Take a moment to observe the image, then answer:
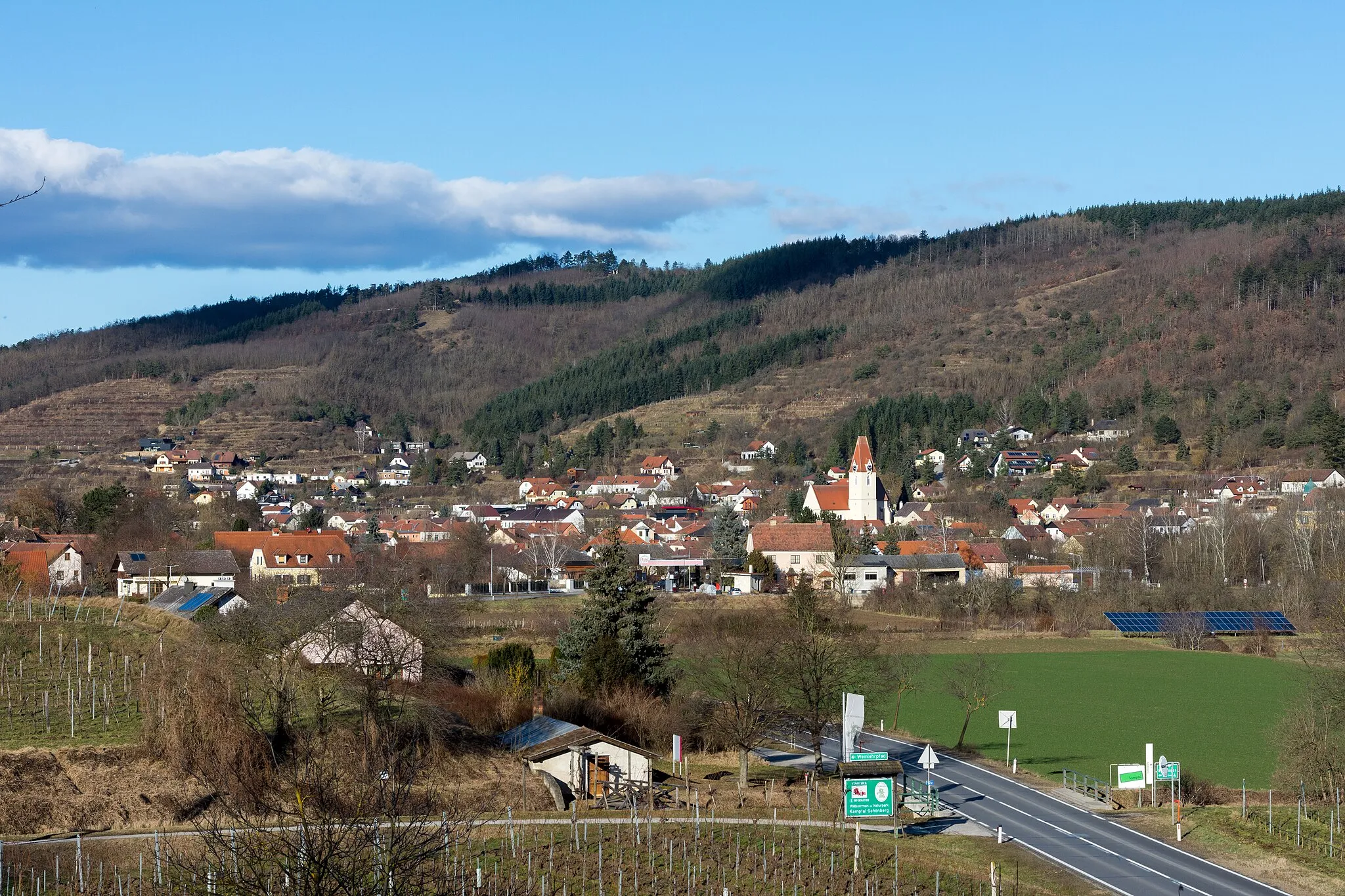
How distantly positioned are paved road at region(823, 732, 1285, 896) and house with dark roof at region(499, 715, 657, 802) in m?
7.45

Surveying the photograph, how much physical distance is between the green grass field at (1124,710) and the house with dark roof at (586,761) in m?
8.97

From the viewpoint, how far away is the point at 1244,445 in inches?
5221

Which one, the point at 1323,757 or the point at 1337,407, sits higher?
the point at 1337,407

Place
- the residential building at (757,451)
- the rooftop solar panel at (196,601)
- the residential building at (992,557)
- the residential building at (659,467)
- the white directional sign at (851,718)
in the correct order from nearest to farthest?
the white directional sign at (851,718)
the rooftop solar panel at (196,601)
the residential building at (992,557)
the residential building at (659,467)
the residential building at (757,451)

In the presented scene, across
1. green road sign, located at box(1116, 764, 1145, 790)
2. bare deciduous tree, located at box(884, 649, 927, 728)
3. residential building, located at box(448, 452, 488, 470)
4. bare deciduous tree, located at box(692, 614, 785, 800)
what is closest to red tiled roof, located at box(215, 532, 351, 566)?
bare deciduous tree, located at box(884, 649, 927, 728)

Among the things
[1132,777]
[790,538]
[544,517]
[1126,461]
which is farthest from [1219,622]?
[544,517]

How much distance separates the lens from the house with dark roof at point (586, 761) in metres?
34.6

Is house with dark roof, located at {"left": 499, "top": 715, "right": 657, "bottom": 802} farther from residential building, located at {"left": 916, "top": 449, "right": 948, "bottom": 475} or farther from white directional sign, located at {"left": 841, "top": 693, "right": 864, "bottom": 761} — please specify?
residential building, located at {"left": 916, "top": 449, "right": 948, "bottom": 475}

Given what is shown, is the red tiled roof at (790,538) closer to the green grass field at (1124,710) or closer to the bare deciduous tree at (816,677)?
the green grass field at (1124,710)

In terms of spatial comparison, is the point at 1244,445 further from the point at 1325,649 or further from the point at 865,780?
the point at 865,780

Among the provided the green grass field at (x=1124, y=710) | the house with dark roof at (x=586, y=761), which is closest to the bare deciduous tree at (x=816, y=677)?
the green grass field at (x=1124, y=710)

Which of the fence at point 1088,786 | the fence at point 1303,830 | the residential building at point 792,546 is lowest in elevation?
the fence at point 1088,786

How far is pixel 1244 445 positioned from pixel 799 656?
348ft

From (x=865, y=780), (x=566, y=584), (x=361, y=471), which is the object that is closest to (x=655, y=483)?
(x=361, y=471)
